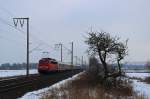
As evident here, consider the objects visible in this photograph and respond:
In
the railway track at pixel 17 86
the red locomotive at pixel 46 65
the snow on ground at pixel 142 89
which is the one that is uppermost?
the red locomotive at pixel 46 65

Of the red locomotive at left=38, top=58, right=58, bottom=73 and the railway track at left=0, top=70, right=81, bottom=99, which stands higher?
the red locomotive at left=38, top=58, right=58, bottom=73

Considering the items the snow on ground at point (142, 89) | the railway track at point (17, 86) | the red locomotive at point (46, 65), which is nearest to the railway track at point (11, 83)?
the railway track at point (17, 86)

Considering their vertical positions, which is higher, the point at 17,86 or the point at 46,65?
the point at 46,65

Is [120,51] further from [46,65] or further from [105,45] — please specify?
[46,65]

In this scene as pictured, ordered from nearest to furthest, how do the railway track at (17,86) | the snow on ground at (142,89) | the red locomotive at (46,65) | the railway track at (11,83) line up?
the railway track at (17,86)
the railway track at (11,83)
the snow on ground at (142,89)
the red locomotive at (46,65)

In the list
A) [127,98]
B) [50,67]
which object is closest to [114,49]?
[127,98]

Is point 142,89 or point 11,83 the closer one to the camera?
point 11,83

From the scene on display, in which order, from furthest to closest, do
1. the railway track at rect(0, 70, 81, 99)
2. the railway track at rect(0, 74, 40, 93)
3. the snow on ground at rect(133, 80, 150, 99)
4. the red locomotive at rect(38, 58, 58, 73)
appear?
the red locomotive at rect(38, 58, 58, 73) → the snow on ground at rect(133, 80, 150, 99) → the railway track at rect(0, 74, 40, 93) → the railway track at rect(0, 70, 81, 99)

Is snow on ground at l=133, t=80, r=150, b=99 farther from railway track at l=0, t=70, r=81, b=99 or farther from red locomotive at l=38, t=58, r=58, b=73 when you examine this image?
red locomotive at l=38, t=58, r=58, b=73

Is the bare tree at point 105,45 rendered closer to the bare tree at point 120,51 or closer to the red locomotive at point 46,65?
the bare tree at point 120,51

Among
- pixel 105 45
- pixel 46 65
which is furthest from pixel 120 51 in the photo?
pixel 46 65

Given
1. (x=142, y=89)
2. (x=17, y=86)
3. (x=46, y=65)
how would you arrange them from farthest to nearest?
(x=46, y=65)
(x=142, y=89)
(x=17, y=86)

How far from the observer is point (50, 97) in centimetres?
2353

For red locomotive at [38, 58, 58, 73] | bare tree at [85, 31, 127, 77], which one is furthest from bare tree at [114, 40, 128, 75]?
red locomotive at [38, 58, 58, 73]
